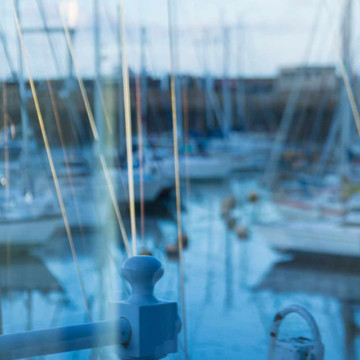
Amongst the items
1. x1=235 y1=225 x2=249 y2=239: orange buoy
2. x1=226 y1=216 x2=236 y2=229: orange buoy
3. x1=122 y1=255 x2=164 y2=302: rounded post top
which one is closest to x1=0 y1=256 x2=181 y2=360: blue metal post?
x1=122 y1=255 x2=164 y2=302: rounded post top

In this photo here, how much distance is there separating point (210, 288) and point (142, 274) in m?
7.57

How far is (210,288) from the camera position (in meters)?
10.0

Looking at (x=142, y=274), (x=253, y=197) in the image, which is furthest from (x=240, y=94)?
(x=142, y=274)

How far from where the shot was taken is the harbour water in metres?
7.38

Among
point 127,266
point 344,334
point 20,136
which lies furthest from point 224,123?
point 127,266

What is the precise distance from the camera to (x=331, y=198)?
1586 cm

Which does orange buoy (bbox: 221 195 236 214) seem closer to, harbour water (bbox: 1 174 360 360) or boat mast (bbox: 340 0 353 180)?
harbour water (bbox: 1 174 360 360)

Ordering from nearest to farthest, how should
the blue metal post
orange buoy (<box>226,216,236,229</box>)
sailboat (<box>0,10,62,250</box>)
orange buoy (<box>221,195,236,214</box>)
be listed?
the blue metal post
sailboat (<box>0,10,62,250</box>)
orange buoy (<box>226,216,236,229</box>)
orange buoy (<box>221,195,236,214</box>)

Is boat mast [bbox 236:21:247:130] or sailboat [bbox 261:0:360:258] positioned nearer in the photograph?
sailboat [bbox 261:0:360:258]

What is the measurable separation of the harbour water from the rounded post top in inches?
61.3

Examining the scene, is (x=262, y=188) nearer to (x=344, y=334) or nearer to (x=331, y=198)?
(x=331, y=198)

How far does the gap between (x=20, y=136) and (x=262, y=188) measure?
15.0 metres

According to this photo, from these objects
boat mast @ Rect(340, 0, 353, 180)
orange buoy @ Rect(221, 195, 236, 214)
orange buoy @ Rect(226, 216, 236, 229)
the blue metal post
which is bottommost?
the blue metal post

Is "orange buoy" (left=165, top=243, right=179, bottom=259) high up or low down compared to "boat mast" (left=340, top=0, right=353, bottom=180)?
down
